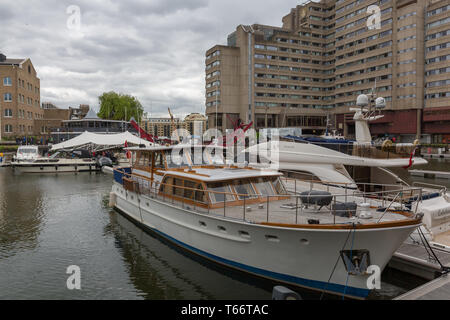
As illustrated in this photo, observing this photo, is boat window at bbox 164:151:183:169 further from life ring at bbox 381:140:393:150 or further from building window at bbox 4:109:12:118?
building window at bbox 4:109:12:118

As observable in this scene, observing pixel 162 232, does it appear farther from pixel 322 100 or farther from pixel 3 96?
pixel 322 100

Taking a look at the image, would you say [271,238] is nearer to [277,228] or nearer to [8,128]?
[277,228]

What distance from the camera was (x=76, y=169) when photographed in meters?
38.7

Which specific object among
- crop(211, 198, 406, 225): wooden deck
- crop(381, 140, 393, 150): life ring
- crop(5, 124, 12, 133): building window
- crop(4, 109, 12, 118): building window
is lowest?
crop(211, 198, 406, 225): wooden deck

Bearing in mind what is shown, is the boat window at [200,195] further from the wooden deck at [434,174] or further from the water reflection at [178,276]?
the wooden deck at [434,174]

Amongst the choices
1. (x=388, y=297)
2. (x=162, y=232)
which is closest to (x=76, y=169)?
(x=162, y=232)

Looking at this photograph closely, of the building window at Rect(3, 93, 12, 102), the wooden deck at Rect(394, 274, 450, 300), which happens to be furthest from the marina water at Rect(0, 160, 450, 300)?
the building window at Rect(3, 93, 12, 102)

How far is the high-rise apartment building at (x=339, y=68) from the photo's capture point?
201 ft

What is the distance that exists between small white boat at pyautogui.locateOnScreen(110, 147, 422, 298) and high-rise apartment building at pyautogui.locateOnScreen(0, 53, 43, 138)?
196ft

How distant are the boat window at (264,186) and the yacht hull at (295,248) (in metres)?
2.38

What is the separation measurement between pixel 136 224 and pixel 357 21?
7238 centimetres

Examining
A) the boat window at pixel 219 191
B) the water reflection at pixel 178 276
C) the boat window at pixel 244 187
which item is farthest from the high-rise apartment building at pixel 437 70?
the water reflection at pixel 178 276

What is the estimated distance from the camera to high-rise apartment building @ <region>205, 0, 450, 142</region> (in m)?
61.4

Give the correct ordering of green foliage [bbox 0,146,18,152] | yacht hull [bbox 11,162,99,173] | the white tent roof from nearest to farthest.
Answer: yacht hull [bbox 11,162,99,173] → the white tent roof → green foliage [bbox 0,146,18,152]
